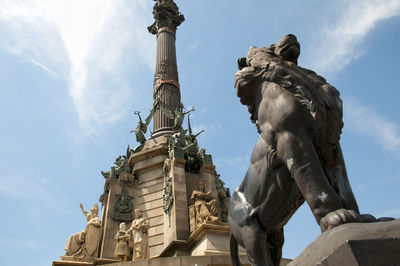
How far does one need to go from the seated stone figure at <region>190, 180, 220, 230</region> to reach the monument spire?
232 inches

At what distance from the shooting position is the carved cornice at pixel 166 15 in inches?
1028

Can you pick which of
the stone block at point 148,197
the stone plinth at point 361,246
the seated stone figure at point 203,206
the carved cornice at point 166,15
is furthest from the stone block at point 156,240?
the carved cornice at point 166,15

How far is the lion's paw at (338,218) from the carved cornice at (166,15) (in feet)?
81.9

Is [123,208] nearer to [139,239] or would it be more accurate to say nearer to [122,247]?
[122,247]

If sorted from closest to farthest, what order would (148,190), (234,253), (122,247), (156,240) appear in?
1. (234,253)
2. (122,247)
3. (156,240)
4. (148,190)

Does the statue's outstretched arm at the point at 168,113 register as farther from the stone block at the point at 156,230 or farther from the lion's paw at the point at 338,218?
the lion's paw at the point at 338,218

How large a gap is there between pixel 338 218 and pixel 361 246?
18.1 inches

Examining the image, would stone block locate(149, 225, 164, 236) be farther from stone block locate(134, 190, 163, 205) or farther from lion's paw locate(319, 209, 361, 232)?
lion's paw locate(319, 209, 361, 232)

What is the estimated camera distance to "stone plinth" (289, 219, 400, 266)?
6.41ft

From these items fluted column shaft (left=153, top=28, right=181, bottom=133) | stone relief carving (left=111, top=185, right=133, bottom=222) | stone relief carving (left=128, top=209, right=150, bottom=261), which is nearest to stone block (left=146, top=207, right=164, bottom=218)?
stone relief carving (left=111, top=185, right=133, bottom=222)

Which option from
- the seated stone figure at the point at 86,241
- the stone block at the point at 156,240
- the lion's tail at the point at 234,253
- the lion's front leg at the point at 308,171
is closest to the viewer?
the lion's front leg at the point at 308,171

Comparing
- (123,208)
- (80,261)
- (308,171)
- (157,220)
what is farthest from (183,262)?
(308,171)

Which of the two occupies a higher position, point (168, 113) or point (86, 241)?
point (168, 113)

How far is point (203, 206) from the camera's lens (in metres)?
13.5
